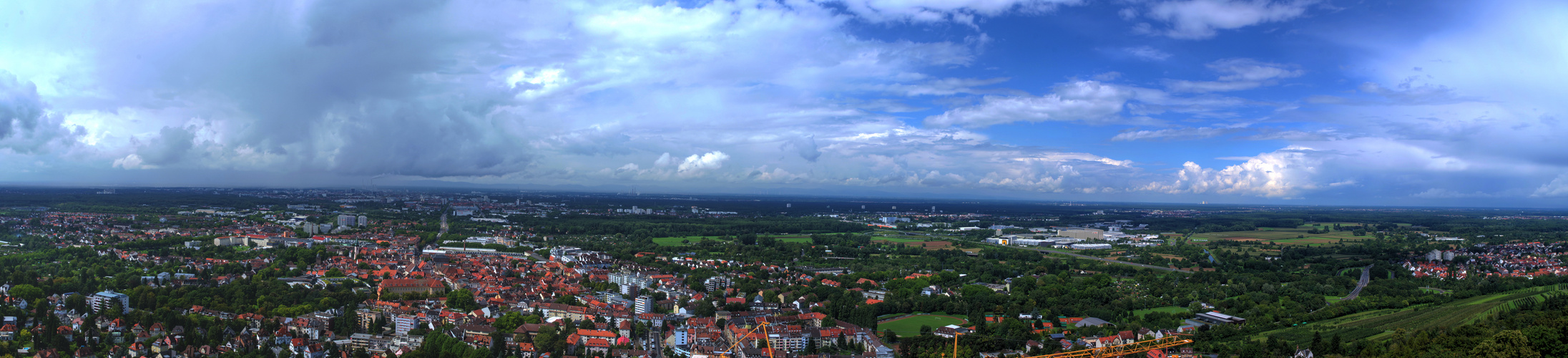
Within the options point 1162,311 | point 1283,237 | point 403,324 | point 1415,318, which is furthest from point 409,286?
point 1283,237

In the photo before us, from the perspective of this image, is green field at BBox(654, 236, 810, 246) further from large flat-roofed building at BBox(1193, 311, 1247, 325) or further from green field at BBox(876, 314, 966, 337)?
large flat-roofed building at BBox(1193, 311, 1247, 325)

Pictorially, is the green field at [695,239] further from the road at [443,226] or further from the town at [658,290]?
the road at [443,226]

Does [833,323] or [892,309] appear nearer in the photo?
[833,323]

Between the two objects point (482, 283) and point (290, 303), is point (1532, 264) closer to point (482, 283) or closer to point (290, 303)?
point (482, 283)

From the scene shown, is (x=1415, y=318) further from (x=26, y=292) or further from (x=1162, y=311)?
(x=26, y=292)

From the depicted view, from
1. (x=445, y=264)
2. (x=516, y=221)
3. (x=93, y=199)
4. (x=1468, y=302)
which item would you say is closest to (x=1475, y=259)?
(x=1468, y=302)

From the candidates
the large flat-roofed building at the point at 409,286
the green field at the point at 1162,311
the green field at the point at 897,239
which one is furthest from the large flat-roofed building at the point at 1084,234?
the large flat-roofed building at the point at 409,286

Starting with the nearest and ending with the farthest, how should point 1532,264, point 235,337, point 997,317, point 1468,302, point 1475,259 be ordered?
point 235,337 < point 997,317 < point 1468,302 < point 1532,264 < point 1475,259

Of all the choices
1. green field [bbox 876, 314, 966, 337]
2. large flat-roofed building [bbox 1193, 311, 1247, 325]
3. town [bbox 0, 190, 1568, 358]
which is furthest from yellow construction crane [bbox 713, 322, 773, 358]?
large flat-roofed building [bbox 1193, 311, 1247, 325]
